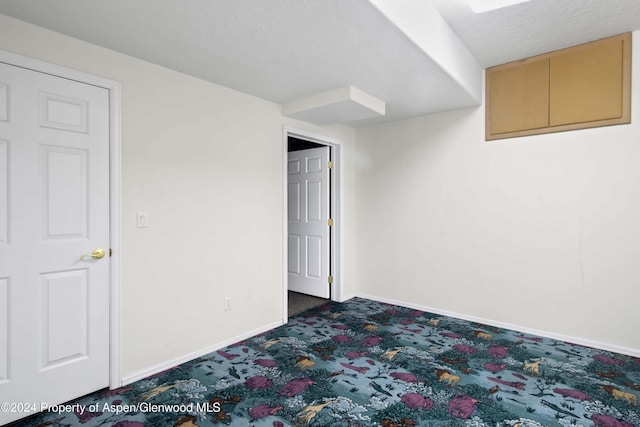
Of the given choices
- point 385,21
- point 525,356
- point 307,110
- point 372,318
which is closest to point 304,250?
point 372,318

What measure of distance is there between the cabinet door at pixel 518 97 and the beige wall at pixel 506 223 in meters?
0.14

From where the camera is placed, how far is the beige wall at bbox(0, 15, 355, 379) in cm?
243

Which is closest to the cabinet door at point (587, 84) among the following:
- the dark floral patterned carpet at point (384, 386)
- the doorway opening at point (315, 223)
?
the dark floral patterned carpet at point (384, 386)

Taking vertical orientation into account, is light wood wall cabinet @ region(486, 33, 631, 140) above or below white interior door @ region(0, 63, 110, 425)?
above

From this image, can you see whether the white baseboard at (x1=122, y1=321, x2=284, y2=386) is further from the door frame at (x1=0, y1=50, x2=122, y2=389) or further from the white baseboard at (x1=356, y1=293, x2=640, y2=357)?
the white baseboard at (x1=356, y1=293, x2=640, y2=357)

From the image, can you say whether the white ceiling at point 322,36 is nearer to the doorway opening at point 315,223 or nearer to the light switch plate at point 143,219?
the light switch plate at point 143,219

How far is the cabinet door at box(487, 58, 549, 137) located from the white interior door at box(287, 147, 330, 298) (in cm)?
203

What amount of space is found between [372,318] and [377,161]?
2028 mm

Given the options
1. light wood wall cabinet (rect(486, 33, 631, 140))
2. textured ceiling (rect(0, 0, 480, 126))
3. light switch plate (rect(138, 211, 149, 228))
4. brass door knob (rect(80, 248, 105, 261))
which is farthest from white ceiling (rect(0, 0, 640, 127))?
brass door knob (rect(80, 248, 105, 261))

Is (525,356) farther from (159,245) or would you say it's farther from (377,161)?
(159,245)

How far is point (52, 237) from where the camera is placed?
83.6 inches

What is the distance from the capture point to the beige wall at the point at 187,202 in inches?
95.5

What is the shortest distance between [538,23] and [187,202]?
320 centimetres

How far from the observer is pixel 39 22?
6.50 ft
